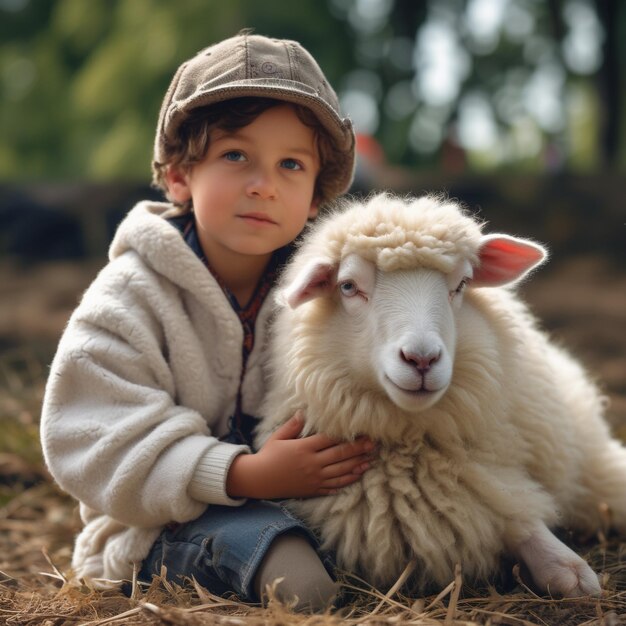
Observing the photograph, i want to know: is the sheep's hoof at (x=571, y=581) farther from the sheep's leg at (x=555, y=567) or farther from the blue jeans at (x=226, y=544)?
the blue jeans at (x=226, y=544)

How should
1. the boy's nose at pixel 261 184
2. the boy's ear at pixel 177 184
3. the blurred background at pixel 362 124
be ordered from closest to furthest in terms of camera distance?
1. the boy's nose at pixel 261 184
2. the boy's ear at pixel 177 184
3. the blurred background at pixel 362 124

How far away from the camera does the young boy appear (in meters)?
2.31

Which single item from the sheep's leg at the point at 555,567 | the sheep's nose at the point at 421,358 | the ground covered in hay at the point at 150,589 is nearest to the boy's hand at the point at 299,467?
the ground covered in hay at the point at 150,589

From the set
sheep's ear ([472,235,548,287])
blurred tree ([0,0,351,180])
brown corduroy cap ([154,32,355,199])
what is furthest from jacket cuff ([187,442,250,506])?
blurred tree ([0,0,351,180])

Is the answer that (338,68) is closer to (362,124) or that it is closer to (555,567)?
(362,124)

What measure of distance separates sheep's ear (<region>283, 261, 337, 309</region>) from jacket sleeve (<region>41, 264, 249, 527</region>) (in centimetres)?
47

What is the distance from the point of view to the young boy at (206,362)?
90.9 inches

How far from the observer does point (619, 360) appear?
605cm

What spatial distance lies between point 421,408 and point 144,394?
820 millimetres

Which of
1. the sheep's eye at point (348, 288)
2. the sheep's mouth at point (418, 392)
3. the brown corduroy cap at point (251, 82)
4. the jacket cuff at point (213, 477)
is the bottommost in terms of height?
the jacket cuff at point (213, 477)

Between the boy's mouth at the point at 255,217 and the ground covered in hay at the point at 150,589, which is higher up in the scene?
the boy's mouth at the point at 255,217

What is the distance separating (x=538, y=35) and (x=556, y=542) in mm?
13180

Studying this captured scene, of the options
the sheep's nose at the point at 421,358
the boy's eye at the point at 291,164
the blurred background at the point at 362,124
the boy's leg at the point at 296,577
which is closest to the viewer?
the sheep's nose at the point at 421,358

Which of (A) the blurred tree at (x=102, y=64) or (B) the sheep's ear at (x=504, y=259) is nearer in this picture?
(B) the sheep's ear at (x=504, y=259)
